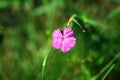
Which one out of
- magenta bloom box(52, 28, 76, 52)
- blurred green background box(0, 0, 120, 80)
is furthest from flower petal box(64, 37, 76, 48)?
blurred green background box(0, 0, 120, 80)

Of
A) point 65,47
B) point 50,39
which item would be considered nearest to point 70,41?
point 65,47

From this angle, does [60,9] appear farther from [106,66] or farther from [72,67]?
[106,66]

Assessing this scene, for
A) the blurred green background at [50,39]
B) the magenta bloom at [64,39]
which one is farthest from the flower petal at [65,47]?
the blurred green background at [50,39]

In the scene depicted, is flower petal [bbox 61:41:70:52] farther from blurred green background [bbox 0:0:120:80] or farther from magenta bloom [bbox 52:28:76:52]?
blurred green background [bbox 0:0:120:80]

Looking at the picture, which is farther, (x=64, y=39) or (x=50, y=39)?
(x=50, y=39)

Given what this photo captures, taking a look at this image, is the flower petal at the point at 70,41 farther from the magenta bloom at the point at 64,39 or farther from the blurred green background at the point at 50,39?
the blurred green background at the point at 50,39

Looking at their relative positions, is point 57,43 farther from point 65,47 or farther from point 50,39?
point 50,39
